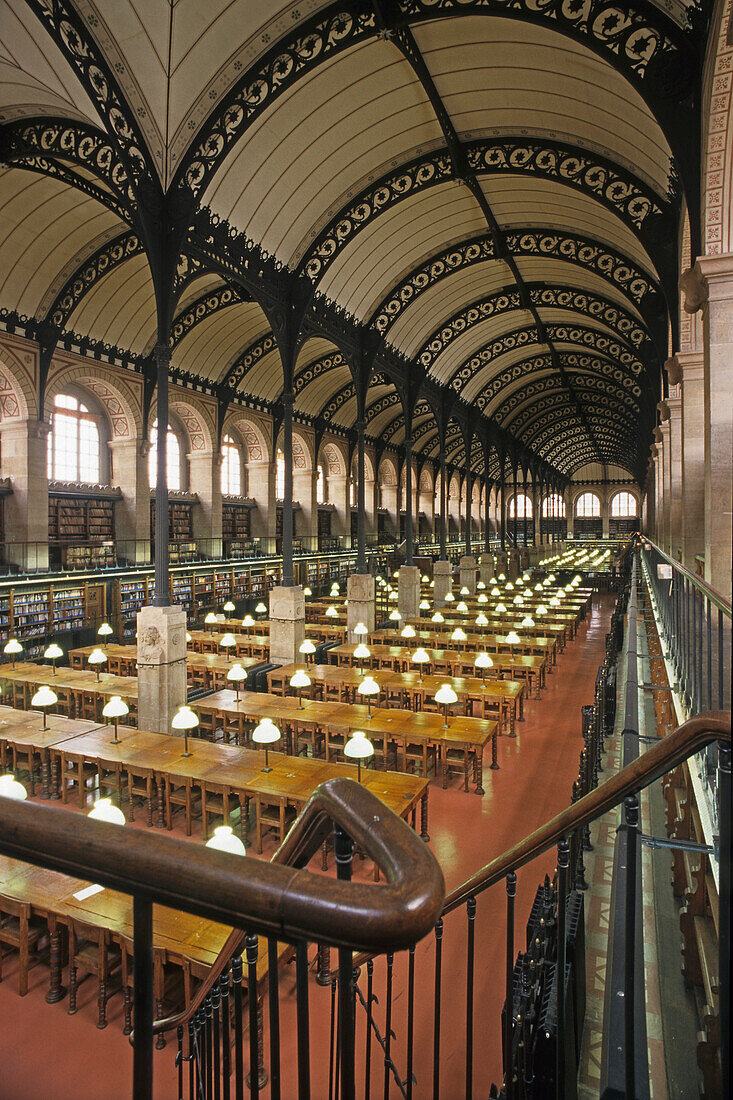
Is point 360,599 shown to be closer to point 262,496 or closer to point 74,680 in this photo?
point 74,680

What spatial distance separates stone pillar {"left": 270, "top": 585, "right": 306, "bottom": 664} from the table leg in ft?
28.0

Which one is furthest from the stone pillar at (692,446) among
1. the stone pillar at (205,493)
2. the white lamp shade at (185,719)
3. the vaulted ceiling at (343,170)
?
the stone pillar at (205,493)

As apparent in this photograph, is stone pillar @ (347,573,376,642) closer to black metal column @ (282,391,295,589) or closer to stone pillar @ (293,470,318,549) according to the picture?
black metal column @ (282,391,295,589)

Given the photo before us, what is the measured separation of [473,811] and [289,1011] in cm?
372

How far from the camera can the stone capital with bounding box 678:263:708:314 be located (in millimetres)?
5626

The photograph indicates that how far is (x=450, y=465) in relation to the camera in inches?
1802

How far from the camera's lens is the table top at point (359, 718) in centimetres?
837

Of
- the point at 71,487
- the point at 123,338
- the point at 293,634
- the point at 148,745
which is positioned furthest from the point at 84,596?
the point at 148,745

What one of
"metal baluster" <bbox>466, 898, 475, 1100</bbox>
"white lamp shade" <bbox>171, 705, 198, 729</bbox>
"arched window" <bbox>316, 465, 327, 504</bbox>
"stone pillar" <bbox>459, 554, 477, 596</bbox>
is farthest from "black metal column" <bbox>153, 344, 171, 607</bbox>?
"arched window" <bbox>316, 465, 327, 504</bbox>

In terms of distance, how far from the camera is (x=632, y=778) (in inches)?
65.4

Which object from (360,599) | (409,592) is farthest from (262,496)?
(360,599)

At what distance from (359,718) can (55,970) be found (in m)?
4.78

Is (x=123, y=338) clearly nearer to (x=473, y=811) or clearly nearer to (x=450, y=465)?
(x=473, y=811)

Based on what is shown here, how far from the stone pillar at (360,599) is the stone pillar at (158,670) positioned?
22.2ft
